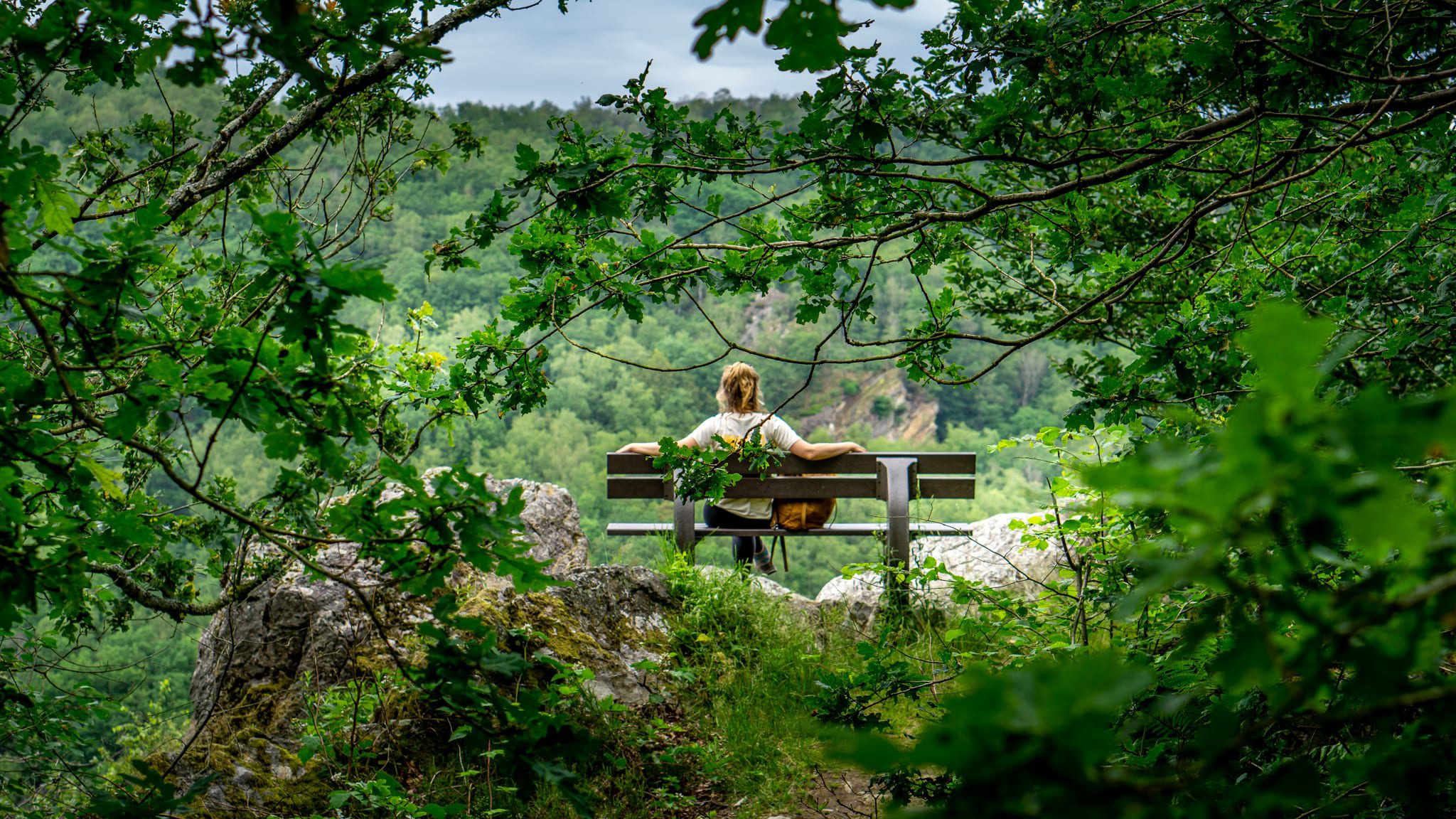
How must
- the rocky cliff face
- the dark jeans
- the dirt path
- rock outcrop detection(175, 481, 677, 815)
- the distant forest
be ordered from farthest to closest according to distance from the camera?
1. the rocky cliff face
2. the distant forest
3. the dark jeans
4. the dirt path
5. rock outcrop detection(175, 481, 677, 815)

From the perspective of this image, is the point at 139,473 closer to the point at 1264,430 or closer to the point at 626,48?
the point at 1264,430

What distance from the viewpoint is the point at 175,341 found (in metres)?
1.57

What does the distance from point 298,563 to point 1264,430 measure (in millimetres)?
4215

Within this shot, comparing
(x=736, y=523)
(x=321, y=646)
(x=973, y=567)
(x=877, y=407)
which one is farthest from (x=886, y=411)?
(x=321, y=646)

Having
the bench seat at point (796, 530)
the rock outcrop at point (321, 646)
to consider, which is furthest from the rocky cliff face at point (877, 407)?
the rock outcrop at point (321, 646)

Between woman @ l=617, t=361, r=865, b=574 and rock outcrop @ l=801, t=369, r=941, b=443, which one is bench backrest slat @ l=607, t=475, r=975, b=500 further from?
rock outcrop @ l=801, t=369, r=941, b=443

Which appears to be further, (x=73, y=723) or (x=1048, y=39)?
(x=73, y=723)

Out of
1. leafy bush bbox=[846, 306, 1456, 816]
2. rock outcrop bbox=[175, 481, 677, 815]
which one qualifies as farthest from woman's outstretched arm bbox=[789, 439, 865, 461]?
leafy bush bbox=[846, 306, 1456, 816]

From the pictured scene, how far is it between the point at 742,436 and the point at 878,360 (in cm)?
276

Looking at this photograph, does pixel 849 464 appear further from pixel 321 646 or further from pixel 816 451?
pixel 321 646

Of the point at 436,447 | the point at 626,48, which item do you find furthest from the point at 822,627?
the point at 626,48

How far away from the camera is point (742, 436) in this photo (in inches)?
225

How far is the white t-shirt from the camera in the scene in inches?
221

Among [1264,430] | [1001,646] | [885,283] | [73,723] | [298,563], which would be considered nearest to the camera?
[1264,430]
